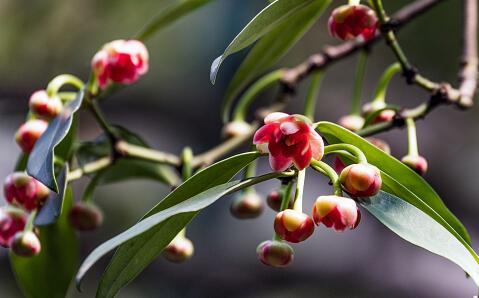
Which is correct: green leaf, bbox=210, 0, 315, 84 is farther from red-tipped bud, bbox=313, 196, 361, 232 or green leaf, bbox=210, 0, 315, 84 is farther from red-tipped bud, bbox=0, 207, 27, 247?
red-tipped bud, bbox=0, 207, 27, 247

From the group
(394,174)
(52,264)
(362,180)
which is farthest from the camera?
(52,264)

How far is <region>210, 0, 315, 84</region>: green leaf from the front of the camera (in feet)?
2.56

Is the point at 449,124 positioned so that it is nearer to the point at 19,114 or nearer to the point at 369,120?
the point at 19,114

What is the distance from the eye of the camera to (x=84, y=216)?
46.1 inches

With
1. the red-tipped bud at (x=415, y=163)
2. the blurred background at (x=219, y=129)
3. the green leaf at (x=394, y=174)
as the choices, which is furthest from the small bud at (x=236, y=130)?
the blurred background at (x=219, y=129)

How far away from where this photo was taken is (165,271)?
2.58 meters

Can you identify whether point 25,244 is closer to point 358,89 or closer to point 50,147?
point 50,147

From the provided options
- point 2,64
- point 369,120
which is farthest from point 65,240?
point 2,64

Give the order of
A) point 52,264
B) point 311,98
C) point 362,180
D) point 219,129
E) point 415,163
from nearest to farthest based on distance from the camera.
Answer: point 362,180
point 415,163
point 52,264
point 311,98
point 219,129

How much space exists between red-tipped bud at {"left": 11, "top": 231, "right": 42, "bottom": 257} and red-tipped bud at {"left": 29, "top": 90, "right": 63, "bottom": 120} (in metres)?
0.14

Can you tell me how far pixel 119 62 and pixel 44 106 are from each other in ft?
0.35

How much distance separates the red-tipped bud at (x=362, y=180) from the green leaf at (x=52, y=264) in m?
0.51

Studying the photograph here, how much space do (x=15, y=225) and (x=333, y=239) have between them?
185 cm

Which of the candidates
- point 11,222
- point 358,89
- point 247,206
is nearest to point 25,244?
point 11,222
